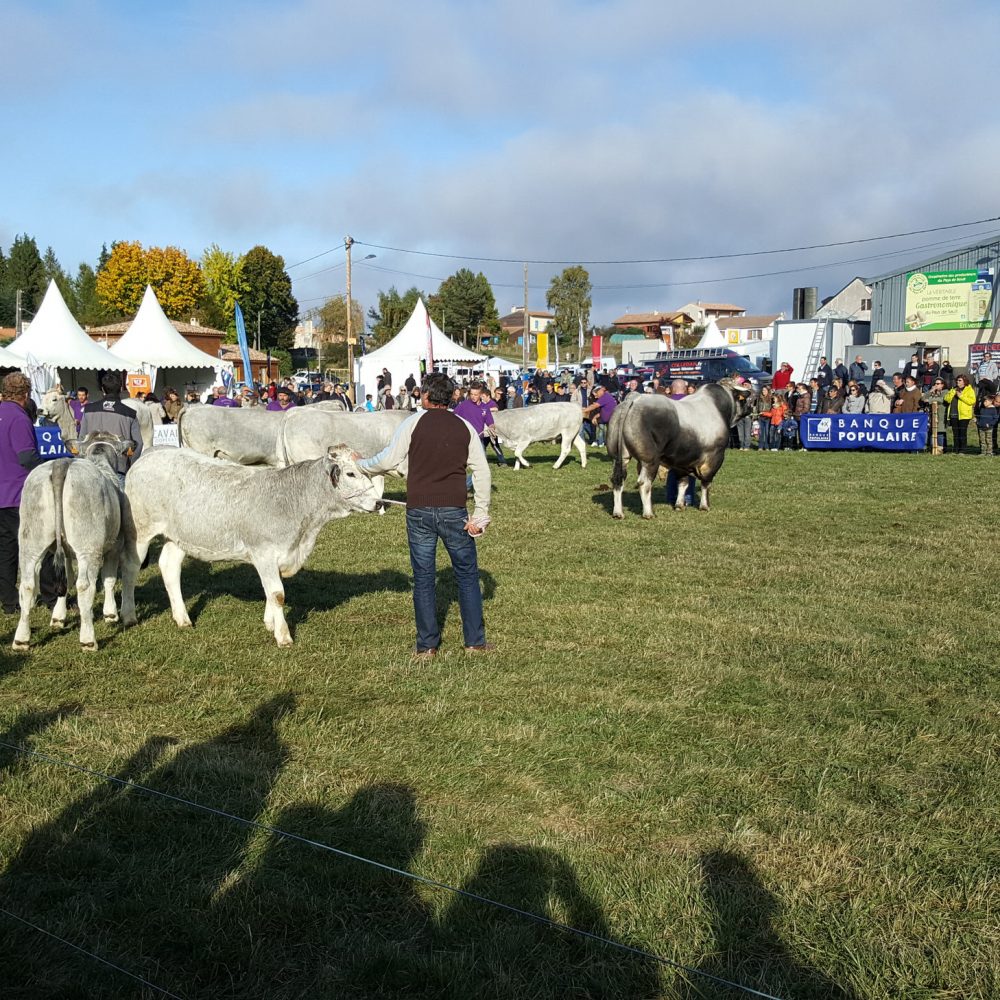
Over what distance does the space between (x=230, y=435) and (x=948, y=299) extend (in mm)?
35707

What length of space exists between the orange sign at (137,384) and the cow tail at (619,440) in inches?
825

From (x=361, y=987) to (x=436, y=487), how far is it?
13.8 ft

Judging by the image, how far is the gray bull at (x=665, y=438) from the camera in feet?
46.7

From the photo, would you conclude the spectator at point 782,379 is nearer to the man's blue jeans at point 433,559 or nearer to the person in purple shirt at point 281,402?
the person in purple shirt at point 281,402

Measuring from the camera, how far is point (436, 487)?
7.24 metres

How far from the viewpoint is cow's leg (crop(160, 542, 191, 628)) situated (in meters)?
8.40

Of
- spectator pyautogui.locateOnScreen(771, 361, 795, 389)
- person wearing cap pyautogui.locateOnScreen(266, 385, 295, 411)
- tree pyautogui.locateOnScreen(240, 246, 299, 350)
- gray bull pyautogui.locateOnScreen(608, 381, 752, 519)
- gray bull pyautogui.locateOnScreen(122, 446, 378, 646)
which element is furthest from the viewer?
tree pyautogui.locateOnScreen(240, 246, 299, 350)

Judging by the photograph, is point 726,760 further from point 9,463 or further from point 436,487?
point 9,463

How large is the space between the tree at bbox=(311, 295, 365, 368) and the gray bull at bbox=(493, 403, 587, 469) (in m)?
68.6

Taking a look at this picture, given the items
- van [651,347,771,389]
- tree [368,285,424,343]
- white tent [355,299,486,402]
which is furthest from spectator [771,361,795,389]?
tree [368,285,424,343]

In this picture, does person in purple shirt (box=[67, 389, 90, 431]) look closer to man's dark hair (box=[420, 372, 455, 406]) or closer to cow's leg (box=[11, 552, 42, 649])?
cow's leg (box=[11, 552, 42, 649])

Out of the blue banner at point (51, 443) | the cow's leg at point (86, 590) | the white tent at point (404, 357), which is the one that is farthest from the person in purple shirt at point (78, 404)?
the white tent at point (404, 357)

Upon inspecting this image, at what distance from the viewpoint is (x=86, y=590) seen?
756cm

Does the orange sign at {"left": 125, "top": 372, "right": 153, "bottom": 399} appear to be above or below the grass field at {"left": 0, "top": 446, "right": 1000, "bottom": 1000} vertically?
above
